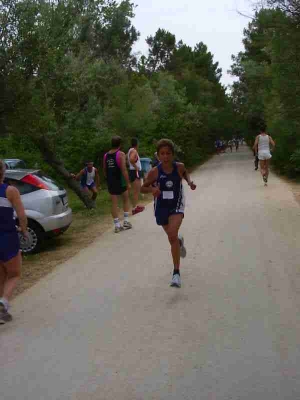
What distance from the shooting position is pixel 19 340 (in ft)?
18.5

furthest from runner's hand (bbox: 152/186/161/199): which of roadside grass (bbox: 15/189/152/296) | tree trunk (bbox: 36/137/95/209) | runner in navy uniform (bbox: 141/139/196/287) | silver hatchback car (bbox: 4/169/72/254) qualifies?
tree trunk (bbox: 36/137/95/209)

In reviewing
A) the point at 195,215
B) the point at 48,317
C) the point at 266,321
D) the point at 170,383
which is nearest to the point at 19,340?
the point at 48,317

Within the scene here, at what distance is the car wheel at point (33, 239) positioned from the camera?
10.3 metres

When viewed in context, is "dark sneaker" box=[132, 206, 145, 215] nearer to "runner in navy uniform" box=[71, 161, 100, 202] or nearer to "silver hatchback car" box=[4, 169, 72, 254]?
"runner in navy uniform" box=[71, 161, 100, 202]

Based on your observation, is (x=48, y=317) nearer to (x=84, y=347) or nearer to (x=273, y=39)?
(x=84, y=347)

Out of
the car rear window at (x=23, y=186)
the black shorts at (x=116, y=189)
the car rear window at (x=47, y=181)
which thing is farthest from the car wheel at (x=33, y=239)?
the black shorts at (x=116, y=189)

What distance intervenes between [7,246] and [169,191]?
209cm

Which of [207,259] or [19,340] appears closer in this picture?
[19,340]

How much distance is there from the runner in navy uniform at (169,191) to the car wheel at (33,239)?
3.61m

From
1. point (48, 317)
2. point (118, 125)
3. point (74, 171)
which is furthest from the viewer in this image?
point (118, 125)

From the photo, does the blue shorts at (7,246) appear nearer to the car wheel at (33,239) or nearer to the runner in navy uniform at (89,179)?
the car wheel at (33,239)

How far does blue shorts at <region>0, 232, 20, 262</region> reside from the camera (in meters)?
6.18

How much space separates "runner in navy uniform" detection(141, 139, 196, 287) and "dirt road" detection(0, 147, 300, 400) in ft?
1.78

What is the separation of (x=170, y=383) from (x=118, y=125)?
70.4 feet
